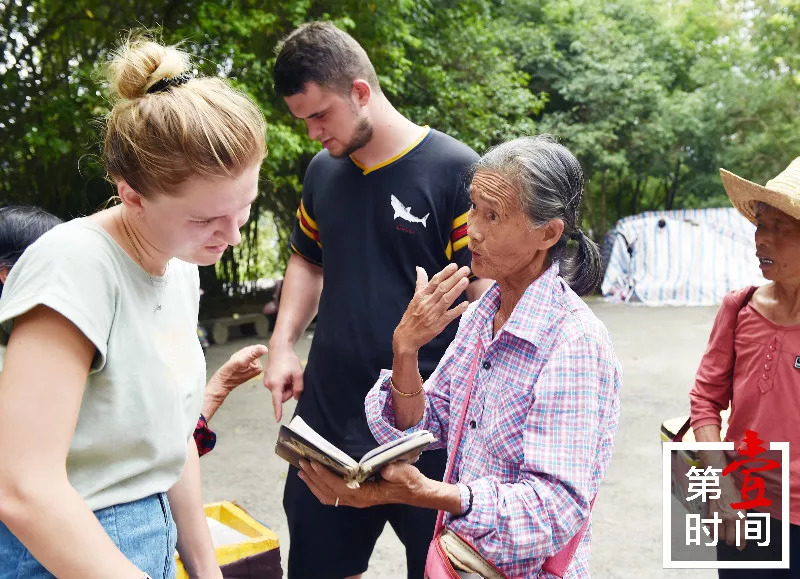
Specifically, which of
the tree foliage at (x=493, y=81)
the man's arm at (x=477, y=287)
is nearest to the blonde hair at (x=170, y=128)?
the tree foliage at (x=493, y=81)

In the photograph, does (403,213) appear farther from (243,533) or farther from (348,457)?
(243,533)

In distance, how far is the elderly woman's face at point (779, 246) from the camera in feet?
7.80

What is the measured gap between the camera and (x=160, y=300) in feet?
4.92

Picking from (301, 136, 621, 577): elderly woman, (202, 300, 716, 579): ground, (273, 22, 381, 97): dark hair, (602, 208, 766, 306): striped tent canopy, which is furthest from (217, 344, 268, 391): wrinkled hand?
(602, 208, 766, 306): striped tent canopy

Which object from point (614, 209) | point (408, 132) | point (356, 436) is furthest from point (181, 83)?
point (614, 209)

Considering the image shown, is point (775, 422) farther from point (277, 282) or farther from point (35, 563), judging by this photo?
point (277, 282)

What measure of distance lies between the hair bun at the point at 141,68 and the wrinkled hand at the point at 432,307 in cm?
72

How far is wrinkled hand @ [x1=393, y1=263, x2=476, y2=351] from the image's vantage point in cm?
181

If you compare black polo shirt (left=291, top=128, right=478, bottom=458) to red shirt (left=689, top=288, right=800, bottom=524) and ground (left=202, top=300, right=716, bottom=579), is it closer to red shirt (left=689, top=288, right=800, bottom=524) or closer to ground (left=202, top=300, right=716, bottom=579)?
red shirt (left=689, top=288, right=800, bottom=524)

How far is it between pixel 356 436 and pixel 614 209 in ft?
59.5

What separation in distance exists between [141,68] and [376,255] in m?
1.24

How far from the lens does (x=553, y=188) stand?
1.83m

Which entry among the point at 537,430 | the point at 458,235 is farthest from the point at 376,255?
the point at 537,430

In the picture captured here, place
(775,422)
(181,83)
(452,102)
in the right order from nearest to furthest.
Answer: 1. (181,83)
2. (775,422)
3. (452,102)
